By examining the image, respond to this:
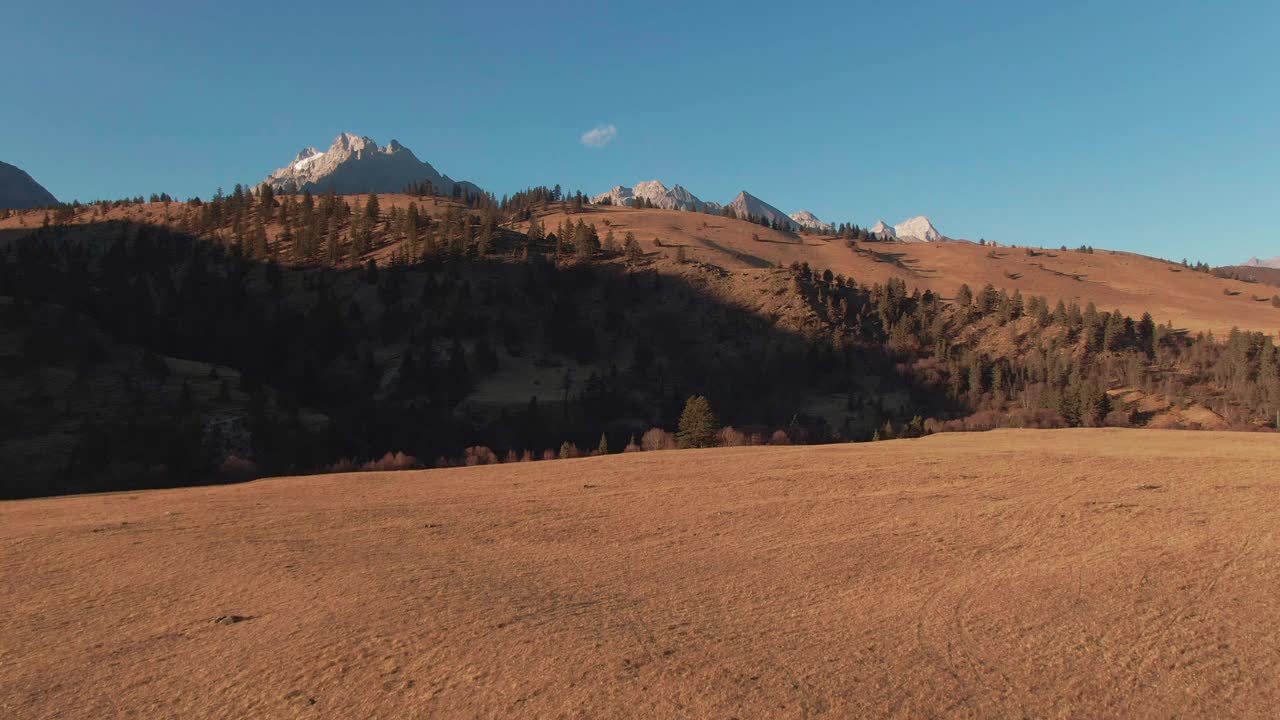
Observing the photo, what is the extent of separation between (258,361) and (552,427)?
53.6 meters

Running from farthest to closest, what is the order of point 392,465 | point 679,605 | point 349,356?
point 349,356 < point 392,465 < point 679,605

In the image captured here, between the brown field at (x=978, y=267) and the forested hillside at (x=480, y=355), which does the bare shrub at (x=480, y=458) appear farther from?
the brown field at (x=978, y=267)

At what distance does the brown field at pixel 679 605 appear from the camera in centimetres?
795

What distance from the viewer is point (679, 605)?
36.0 feet

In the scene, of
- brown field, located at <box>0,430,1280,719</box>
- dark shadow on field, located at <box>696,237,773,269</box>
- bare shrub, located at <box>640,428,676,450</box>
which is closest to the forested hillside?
bare shrub, located at <box>640,428,676,450</box>

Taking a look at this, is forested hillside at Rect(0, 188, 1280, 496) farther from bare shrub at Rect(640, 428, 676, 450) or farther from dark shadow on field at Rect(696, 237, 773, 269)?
dark shadow on field at Rect(696, 237, 773, 269)

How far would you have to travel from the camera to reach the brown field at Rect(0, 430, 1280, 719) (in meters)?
7.95

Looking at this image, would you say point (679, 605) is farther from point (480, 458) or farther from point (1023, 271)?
point (1023, 271)

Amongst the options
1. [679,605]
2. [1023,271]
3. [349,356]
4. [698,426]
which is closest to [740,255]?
[1023,271]

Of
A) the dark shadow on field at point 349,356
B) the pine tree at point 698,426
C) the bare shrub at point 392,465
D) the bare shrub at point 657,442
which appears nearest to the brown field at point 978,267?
the dark shadow on field at point 349,356

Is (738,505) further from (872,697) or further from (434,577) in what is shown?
(872,697)

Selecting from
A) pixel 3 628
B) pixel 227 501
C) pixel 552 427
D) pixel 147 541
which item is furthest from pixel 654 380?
pixel 3 628

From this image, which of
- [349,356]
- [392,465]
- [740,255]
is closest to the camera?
[392,465]

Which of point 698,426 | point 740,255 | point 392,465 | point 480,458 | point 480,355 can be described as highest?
point 740,255
